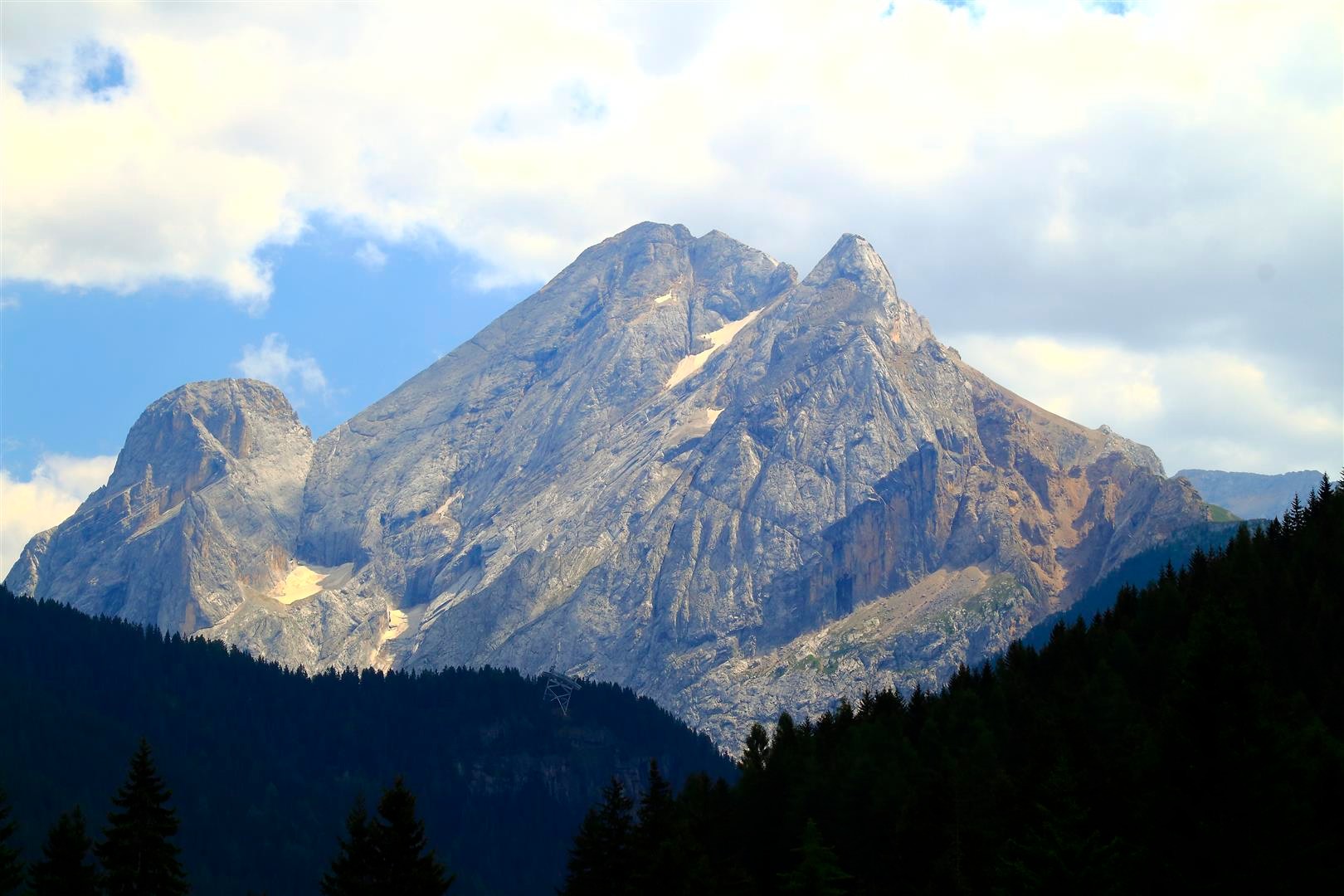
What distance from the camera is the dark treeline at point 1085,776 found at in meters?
54.3

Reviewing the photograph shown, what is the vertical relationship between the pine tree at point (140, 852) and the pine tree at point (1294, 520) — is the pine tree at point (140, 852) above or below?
below

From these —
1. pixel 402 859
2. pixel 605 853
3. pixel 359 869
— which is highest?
pixel 402 859

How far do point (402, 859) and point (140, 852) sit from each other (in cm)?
1209

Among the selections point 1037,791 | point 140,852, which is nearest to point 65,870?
point 140,852

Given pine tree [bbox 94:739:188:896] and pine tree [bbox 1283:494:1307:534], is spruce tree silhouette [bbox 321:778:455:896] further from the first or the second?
pine tree [bbox 1283:494:1307:534]

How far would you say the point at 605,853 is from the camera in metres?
86.0

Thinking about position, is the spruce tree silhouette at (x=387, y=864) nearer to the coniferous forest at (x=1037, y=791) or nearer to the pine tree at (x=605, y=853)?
the coniferous forest at (x=1037, y=791)

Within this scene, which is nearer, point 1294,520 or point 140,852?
point 140,852

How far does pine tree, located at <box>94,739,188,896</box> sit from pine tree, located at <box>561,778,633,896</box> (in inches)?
921

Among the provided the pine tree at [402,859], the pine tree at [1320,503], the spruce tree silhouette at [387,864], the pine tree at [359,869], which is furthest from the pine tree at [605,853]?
the pine tree at [1320,503]

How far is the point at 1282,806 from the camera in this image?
175ft

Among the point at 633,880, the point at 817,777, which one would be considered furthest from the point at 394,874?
the point at 817,777

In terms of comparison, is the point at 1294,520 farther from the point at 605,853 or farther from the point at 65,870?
the point at 65,870

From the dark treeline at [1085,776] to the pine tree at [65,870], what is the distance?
84.5 ft
